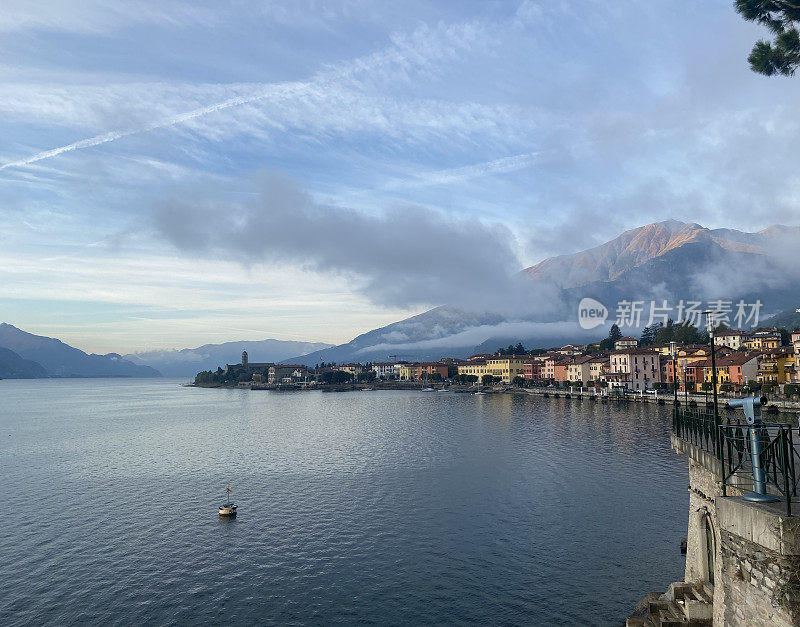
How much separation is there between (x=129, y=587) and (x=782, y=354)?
130m

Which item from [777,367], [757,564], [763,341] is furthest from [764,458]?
[763,341]

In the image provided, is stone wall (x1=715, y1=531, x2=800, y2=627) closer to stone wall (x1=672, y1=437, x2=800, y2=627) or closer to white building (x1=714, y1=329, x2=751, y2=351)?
stone wall (x1=672, y1=437, x2=800, y2=627)

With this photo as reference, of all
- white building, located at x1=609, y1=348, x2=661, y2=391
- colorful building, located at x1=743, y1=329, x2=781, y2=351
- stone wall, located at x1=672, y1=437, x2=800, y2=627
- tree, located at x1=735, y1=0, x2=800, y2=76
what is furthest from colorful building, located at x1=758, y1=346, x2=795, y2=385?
stone wall, located at x1=672, y1=437, x2=800, y2=627

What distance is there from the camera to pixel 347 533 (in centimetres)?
3634

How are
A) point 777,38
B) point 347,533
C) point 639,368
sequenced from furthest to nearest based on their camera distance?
point 639,368 → point 347,533 → point 777,38

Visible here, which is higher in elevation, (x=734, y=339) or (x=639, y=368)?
(x=734, y=339)

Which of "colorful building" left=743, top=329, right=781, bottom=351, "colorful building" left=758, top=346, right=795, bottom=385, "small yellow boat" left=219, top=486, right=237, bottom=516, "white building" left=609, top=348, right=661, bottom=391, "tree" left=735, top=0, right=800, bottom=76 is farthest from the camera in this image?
"white building" left=609, top=348, right=661, bottom=391

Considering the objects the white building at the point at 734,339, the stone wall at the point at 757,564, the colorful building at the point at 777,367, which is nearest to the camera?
the stone wall at the point at 757,564

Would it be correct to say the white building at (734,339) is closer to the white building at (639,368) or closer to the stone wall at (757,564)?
the white building at (639,368)

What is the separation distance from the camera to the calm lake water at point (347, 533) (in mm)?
26141

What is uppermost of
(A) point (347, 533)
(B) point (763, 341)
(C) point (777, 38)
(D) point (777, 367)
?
(C) point (777, 38)

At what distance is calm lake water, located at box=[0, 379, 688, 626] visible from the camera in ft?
85.8

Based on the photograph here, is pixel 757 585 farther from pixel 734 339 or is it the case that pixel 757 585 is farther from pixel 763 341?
pixel 734 339

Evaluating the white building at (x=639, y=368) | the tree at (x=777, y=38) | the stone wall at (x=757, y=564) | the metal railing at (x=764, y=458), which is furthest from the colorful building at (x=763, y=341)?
the stone wall at (x=757, y=564)
